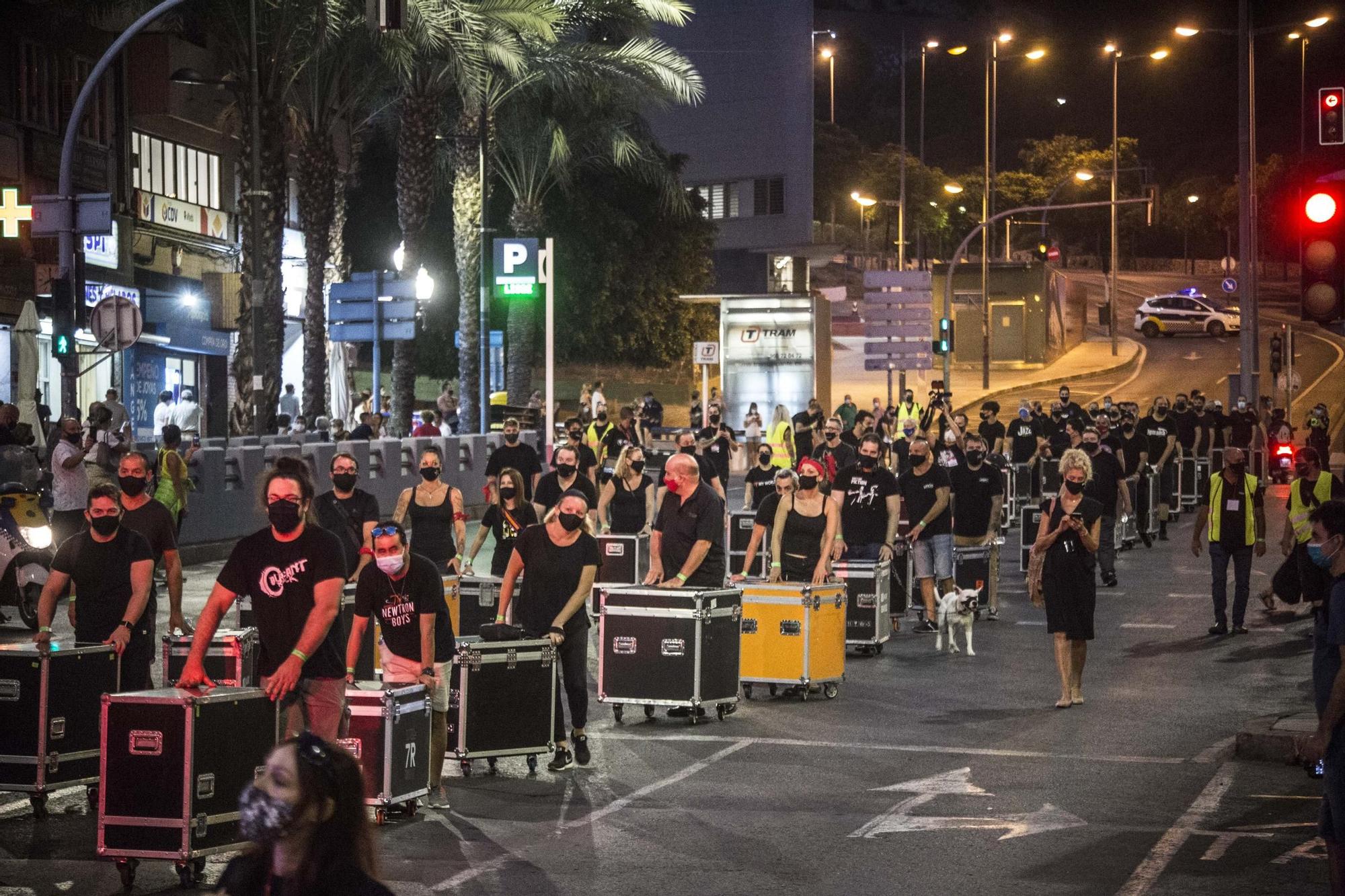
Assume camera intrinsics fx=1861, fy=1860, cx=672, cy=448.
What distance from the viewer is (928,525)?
17.0 meters

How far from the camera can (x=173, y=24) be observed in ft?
115

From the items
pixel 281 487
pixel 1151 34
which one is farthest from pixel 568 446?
pixel 1151 34

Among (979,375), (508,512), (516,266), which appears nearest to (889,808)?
(508,512)

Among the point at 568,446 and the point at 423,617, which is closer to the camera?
the point at 423,617

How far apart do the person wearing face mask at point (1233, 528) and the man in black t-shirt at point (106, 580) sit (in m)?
10.3

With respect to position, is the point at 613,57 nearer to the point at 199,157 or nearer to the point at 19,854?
the point at 199,157

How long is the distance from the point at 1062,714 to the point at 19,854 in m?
7.06

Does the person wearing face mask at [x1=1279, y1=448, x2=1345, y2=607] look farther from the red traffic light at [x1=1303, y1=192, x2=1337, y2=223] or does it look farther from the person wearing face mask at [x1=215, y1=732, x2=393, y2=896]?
the person wearing face mask at [x1=215, y1=732, x2=393, y2=896]

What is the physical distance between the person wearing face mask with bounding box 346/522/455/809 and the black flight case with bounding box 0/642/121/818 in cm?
132

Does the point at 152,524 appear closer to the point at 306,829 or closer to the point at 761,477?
the point at 306,829

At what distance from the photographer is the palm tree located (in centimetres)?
3178

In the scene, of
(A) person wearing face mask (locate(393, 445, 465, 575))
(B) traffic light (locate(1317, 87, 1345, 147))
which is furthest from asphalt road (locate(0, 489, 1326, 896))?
(B) traffic light (locate(1317, 87, 1345, 147))

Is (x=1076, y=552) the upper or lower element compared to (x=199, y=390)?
lower

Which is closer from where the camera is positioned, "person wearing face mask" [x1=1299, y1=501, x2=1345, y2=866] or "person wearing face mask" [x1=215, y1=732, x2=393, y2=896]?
"person wearing face mask" [x1=215, y1=732, x2=393, y2=896]
